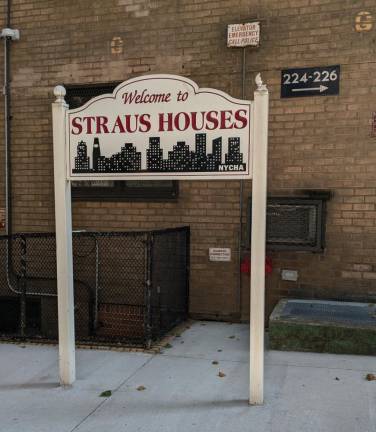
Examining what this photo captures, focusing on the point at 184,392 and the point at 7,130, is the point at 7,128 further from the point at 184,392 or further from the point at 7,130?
the point at 184,392

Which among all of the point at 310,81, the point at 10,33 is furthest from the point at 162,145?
the point at 10,33

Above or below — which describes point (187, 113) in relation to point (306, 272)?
above

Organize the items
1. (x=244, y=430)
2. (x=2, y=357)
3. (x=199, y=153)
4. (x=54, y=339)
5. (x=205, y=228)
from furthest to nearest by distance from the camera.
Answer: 1. (x=205, y=228)
2. (x=54, y=339)
3. (x=2, y=357)
4. (x=199, y=153)
5. (x=244, y=430)

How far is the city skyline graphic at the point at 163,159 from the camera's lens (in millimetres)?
3365

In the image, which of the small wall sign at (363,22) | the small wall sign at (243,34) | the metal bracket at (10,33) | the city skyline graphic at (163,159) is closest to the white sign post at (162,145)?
the city skyline graphic at (163,159)

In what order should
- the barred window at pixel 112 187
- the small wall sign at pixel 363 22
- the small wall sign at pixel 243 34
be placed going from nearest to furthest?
the small wall sign at pixel 363 22 → the small wall sign at pixel 243 34 → the barred window at pixel 112 187

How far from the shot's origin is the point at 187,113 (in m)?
3.44

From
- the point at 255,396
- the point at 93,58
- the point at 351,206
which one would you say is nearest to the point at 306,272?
the point at 351,206

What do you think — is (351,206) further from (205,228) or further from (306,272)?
(205,228)

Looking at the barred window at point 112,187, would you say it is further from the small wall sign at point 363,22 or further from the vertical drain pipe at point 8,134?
the small wall sign at point 363,22

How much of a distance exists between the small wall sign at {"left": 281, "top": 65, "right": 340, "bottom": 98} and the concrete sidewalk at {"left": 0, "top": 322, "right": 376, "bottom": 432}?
297 cm

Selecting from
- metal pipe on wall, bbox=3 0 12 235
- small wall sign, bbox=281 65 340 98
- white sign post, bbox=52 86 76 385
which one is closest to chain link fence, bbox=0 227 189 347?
metal pipe on wall, bbox=3 0 12 235

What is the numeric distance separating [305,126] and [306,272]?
1739 mm

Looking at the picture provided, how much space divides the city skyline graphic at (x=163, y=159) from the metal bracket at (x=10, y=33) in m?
3.64
